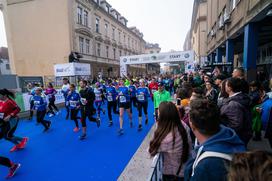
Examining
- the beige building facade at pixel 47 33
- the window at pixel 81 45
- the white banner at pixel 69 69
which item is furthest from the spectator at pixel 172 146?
the window at pixel 81 45

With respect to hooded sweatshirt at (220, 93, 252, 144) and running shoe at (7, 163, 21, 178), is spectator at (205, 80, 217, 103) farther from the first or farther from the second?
running shoe at (7, 163, 21, 178)

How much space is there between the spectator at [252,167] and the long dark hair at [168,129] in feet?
4.49

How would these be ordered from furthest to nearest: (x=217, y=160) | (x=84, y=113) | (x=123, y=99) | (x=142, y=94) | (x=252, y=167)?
(x=142, y=94) < (x=123, y=99) < (x=84, y=113) < (x=217, y=160) < (x=252, y=167)

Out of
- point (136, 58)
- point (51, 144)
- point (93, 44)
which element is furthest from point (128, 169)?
point (93, 44)

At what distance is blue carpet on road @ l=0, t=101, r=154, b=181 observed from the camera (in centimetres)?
388

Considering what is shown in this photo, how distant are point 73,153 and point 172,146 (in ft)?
12.2

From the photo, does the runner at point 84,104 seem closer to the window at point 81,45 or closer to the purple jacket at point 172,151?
the purple jacket at point 172,151

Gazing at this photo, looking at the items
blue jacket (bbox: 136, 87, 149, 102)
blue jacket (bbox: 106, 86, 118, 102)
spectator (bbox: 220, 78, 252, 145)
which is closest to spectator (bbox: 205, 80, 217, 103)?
spectator (bbox: 220, 78, 252, 145)

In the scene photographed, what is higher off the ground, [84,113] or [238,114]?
[238,114]

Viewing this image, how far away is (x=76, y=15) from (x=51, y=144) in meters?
22.1

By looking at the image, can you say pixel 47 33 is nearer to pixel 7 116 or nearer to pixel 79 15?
pixel 79 15

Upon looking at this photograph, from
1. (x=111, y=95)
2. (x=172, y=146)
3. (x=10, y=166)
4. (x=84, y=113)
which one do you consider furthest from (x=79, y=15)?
(x=172, y=146)

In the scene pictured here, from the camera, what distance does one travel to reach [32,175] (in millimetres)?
3896

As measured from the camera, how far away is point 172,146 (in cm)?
217
